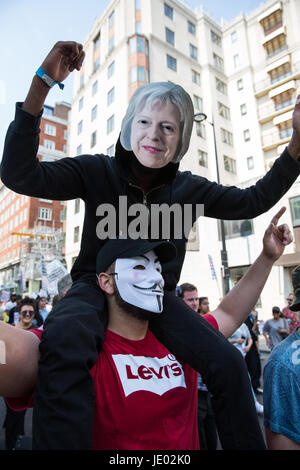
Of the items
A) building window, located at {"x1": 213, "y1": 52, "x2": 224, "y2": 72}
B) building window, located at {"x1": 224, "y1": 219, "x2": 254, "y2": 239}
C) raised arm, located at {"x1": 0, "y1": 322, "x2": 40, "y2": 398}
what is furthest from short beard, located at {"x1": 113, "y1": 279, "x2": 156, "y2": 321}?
building window, located at {"x1": 213, "y1": 52, "x2": 224, "y2": 72}

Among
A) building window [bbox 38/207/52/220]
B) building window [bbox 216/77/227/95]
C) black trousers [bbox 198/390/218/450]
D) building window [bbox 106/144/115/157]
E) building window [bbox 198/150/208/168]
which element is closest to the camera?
black trousers [bbox 198/390/218/450]

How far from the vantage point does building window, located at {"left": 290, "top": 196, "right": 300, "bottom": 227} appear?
19.2 m

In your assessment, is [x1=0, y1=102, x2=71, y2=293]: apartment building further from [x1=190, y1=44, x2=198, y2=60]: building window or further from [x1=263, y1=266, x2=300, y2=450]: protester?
[x1=263, y1=266, x2=300, y2=450]: protester

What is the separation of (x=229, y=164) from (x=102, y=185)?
2742 cm

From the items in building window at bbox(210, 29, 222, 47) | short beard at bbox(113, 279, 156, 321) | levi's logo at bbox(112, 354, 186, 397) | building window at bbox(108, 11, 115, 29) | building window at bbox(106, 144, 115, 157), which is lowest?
levi's logo at bbox(112, 354, 186, 397)

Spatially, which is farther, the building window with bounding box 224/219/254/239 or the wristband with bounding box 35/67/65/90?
the building window with bounding box 224/219/254/239

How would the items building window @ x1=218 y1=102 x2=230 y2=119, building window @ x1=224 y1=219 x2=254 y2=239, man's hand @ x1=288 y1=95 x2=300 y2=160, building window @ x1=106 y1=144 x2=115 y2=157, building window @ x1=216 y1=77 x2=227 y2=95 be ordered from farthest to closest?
building window @ x1=216 y1=77 x2=227 y2=95 < building window @ x1=218 y1=102 x2=230 y2=119 < building window @ x1=224 y1=219 x2=254 y2=239 < building window @ x1=106 y1=144 x2=115 y2=157 < man's hand @ x1=288 y1=95 x2=300 y2=160

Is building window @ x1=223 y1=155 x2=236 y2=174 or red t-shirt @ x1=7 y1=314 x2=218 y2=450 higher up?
building window @ x1=223 y1=155 x2=236 y2=174

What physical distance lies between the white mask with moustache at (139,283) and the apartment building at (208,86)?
1961cm

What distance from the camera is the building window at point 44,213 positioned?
37875 millimetres

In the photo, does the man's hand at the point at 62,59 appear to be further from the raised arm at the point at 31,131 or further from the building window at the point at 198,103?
the building window at the point at 198,103

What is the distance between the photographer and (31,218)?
37.1 metres

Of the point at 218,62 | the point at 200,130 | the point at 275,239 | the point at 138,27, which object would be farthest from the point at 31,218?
the point at 275,239

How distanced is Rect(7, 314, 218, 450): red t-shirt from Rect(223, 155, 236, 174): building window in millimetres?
26875
